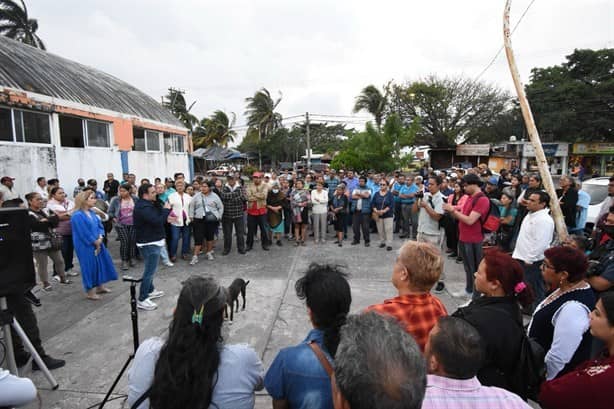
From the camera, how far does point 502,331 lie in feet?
6.09

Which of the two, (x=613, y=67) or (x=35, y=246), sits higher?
(x=613, y=67)

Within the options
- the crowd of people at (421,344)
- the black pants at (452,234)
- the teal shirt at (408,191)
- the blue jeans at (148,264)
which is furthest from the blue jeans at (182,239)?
the black pants at (452,234)

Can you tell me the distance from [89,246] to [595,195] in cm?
1085

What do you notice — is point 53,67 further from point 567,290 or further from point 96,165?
point 567,290

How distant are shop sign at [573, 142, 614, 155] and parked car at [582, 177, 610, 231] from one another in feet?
83.0

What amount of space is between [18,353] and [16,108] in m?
7.72

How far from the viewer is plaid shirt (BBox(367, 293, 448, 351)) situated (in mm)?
1952

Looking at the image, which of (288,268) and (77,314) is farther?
(288,268)

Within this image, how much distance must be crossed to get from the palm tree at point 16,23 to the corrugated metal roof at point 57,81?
15.2 metres

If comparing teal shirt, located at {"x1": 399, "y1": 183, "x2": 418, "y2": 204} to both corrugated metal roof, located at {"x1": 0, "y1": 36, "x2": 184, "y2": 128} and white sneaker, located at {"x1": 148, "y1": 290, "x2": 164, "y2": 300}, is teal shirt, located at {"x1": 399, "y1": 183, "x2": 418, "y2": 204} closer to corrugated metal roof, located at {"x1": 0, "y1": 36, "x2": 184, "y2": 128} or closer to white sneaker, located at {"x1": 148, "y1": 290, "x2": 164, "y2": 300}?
white sneaker, located at {"x1": 148, "y1": 290, "x2": 164, "y2": 300}

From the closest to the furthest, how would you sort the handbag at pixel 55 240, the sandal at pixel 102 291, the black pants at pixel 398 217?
the handbag at pixel 55 240
the sandal at pixel 102 291
the black pants at pixel 398 217

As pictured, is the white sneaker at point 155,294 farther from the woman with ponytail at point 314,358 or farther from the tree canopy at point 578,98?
the tree canopy at point 578,98

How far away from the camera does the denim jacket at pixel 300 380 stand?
1.45 meters

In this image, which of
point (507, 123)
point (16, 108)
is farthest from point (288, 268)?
point (507, 123)
